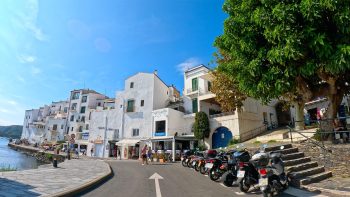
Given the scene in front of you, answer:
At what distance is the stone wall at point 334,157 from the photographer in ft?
32.0

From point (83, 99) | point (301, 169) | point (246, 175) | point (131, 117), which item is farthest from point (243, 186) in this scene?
point (83, 99)

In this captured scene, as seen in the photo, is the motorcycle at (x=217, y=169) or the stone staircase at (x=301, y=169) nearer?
the stone staircase at (x=301, y=169)

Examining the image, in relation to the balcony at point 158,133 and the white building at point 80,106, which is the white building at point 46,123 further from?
the balcony at point 158,133

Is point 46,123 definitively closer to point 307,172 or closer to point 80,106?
point 80,106

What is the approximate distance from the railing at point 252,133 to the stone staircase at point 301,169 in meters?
14.1

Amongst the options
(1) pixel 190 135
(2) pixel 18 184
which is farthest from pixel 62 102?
(2) pixel 18 184

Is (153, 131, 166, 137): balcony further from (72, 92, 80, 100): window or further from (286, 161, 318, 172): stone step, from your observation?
(72, 92, 80, 100): window

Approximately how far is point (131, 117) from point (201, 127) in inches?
564

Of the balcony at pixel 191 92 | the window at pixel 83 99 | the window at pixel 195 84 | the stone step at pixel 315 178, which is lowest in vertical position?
the stone step at pixel 315 178

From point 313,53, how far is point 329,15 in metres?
1.59

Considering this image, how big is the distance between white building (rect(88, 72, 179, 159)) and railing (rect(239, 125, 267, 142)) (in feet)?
46.1

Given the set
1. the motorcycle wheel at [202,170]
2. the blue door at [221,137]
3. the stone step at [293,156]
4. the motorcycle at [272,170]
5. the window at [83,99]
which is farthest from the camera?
the window at [83,99]

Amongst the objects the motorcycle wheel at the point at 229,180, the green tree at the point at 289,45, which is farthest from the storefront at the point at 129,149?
the motorcycle wheel at the point at 229,180

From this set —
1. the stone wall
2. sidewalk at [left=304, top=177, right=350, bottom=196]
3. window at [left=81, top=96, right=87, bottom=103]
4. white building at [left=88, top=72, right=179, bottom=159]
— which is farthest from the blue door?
window at [left=81, top=96, right=87, bottom=103]
